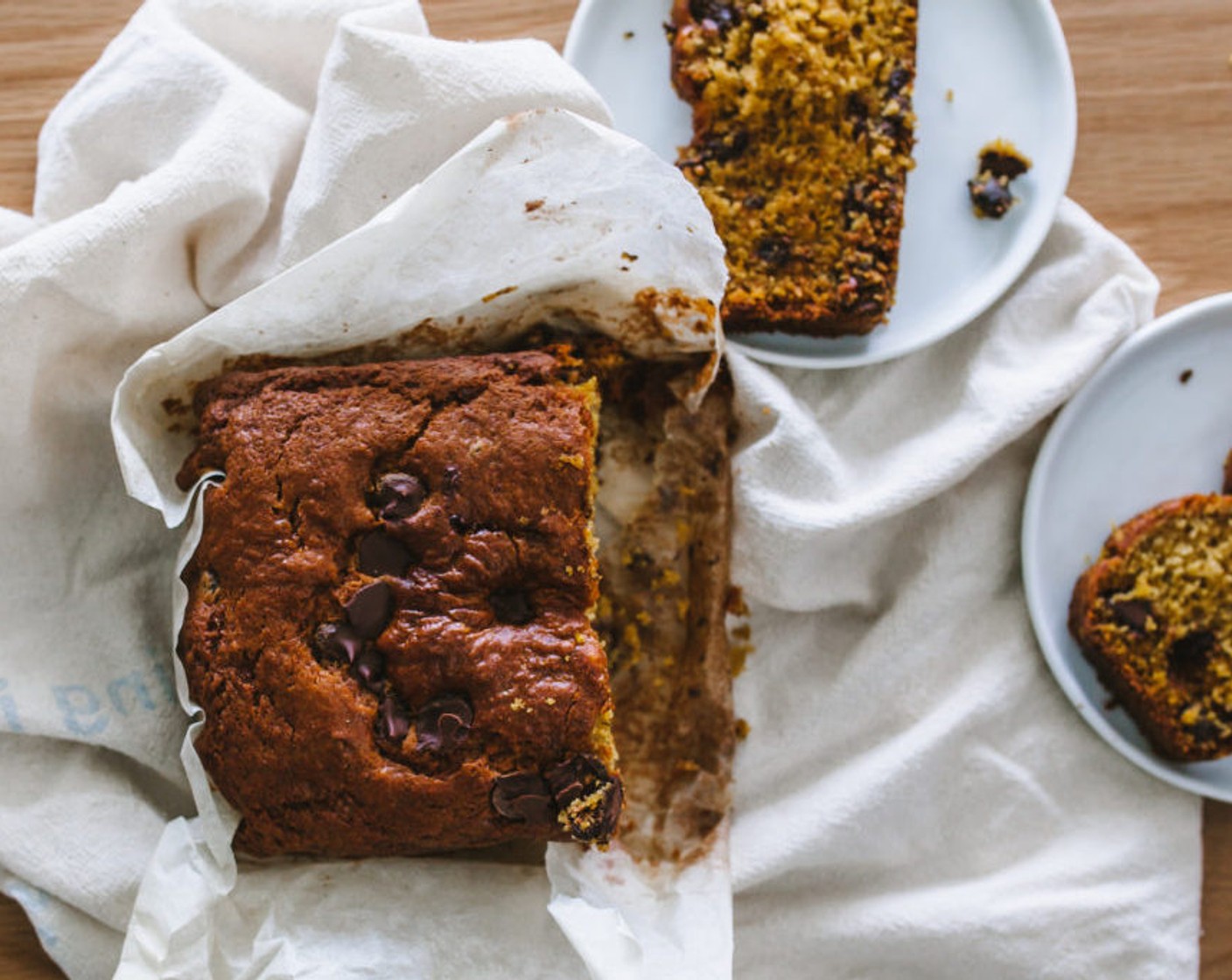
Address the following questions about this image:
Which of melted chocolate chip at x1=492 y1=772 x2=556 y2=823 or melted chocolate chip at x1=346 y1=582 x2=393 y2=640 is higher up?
melted chocolate chip at x1=346 y1=582 x2=393 y2=640

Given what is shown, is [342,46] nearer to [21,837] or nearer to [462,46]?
[462,46]

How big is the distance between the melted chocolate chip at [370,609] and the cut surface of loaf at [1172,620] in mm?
1295

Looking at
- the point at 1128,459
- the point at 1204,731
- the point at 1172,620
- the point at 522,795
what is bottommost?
the point at 1204,731

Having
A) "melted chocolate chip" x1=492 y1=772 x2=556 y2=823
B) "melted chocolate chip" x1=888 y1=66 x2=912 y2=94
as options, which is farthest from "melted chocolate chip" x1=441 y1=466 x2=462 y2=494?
"melted chocolate chip" x1=888 y1=66 x2=912 y2=94

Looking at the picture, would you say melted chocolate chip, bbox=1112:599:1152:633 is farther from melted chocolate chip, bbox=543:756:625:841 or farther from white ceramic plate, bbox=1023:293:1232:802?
melted chocolate chip, bbox=543:756:625:841

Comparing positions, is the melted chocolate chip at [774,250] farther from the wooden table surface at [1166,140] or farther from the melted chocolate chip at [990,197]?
the wooden table surface at [1166,140]

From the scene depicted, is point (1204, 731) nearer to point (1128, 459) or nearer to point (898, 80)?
point (1128, 459)

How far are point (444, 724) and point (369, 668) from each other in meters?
0.14

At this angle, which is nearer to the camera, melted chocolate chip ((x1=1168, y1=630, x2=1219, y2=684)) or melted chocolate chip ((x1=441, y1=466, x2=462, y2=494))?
melted chocolate chip ((x1=441, y1=466, x2=462, y2=494))

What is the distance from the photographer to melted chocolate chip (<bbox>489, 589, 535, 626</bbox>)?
1852 mm

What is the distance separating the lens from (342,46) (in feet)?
6.73

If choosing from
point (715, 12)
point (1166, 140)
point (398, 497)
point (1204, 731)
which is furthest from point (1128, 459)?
point (398, 497)

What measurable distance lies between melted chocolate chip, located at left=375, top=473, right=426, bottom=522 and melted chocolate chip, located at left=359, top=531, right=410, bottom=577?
3 cm

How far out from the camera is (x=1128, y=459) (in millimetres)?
2395
